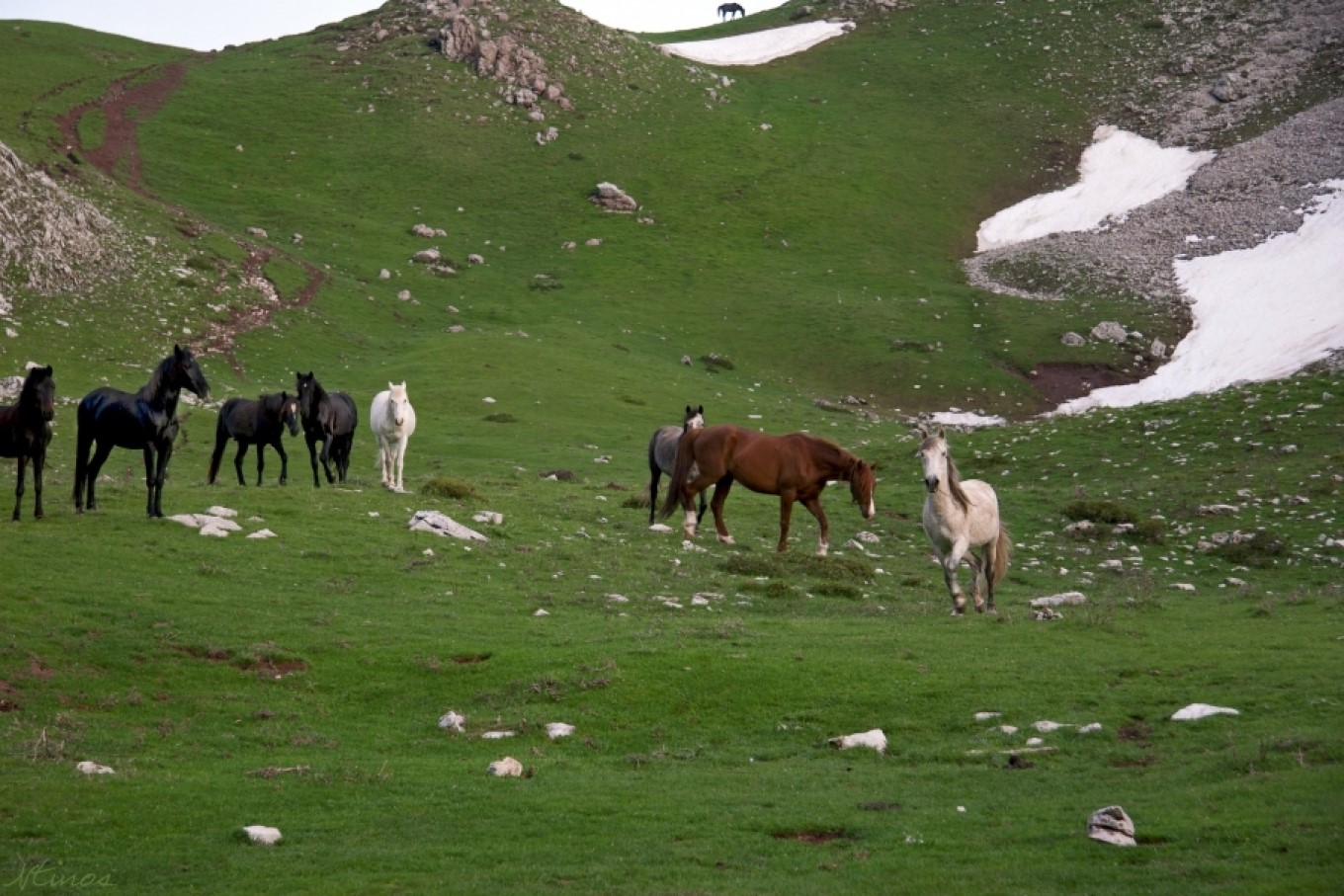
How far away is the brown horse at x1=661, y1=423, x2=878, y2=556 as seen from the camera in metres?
26.4

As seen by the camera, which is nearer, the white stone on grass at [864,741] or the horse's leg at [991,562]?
the white stone on grass at [864,741]

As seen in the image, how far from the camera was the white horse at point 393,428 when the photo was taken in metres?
30.3

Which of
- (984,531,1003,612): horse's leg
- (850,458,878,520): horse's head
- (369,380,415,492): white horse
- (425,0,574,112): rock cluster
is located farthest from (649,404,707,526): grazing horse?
(425,0,574,112): rock cluster

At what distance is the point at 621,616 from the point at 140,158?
2901 inches

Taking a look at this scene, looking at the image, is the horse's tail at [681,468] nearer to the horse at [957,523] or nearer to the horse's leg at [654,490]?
the horse's leg at [654,490]

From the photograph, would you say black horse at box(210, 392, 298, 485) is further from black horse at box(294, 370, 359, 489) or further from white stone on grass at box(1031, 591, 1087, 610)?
white stone on grass at box(1031, 591, 1087, 610)

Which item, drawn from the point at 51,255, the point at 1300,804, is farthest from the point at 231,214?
the point at 1300,804

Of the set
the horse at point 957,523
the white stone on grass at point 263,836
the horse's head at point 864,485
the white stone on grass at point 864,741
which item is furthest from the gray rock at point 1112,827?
the horse's head at point 864,485

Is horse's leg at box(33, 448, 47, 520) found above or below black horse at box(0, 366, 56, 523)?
below

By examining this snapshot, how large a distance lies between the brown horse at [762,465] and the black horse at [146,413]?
9.89m

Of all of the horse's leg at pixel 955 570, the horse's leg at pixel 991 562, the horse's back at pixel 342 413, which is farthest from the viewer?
the horse's back at pixel 342 413

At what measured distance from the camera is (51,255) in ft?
182

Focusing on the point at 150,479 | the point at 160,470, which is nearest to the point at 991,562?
the point at 160,470

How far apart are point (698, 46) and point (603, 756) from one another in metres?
124
